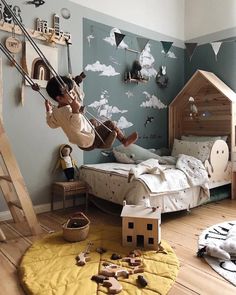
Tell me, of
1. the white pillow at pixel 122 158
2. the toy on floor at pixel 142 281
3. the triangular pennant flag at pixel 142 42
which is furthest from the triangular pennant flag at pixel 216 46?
the toy on floor at pixel 142 281

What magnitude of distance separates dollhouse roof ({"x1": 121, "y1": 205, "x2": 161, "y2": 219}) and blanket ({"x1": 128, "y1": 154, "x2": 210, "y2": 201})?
0.33 m

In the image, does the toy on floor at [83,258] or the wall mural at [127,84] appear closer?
the toy on floor at [83,258]

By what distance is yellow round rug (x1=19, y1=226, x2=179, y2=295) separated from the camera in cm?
174

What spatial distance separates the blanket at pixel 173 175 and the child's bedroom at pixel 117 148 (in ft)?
0.05

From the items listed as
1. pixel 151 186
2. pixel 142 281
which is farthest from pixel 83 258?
pixel 151 186

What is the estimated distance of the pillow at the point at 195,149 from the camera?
12.1 feet

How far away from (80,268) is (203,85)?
3.40 m

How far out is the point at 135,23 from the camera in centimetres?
421

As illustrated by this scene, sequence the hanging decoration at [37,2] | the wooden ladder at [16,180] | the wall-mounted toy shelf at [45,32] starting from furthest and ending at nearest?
the hanging decoration at [37,2] < the wall-mounted toy shelf at [45,32] < the wooden ladder at [16,180]

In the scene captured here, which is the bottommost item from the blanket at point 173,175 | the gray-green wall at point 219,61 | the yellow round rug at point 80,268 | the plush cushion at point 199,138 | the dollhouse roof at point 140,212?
the yellow round rug at point 80,268

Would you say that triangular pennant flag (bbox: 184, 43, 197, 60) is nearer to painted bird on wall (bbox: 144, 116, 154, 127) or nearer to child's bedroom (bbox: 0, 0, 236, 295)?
child's bedroom (bbox: 0, 0, 236, 295)

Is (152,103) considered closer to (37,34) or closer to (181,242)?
(37,34)

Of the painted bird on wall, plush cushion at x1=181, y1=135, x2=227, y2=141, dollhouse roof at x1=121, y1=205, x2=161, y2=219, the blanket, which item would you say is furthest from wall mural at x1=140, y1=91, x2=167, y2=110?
dollhouse roof at x1=121, y1=205, x2=161, y2=219

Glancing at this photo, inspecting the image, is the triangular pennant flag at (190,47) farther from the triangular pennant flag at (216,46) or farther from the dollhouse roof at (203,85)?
→ the dollhouse roof at (203,85)
